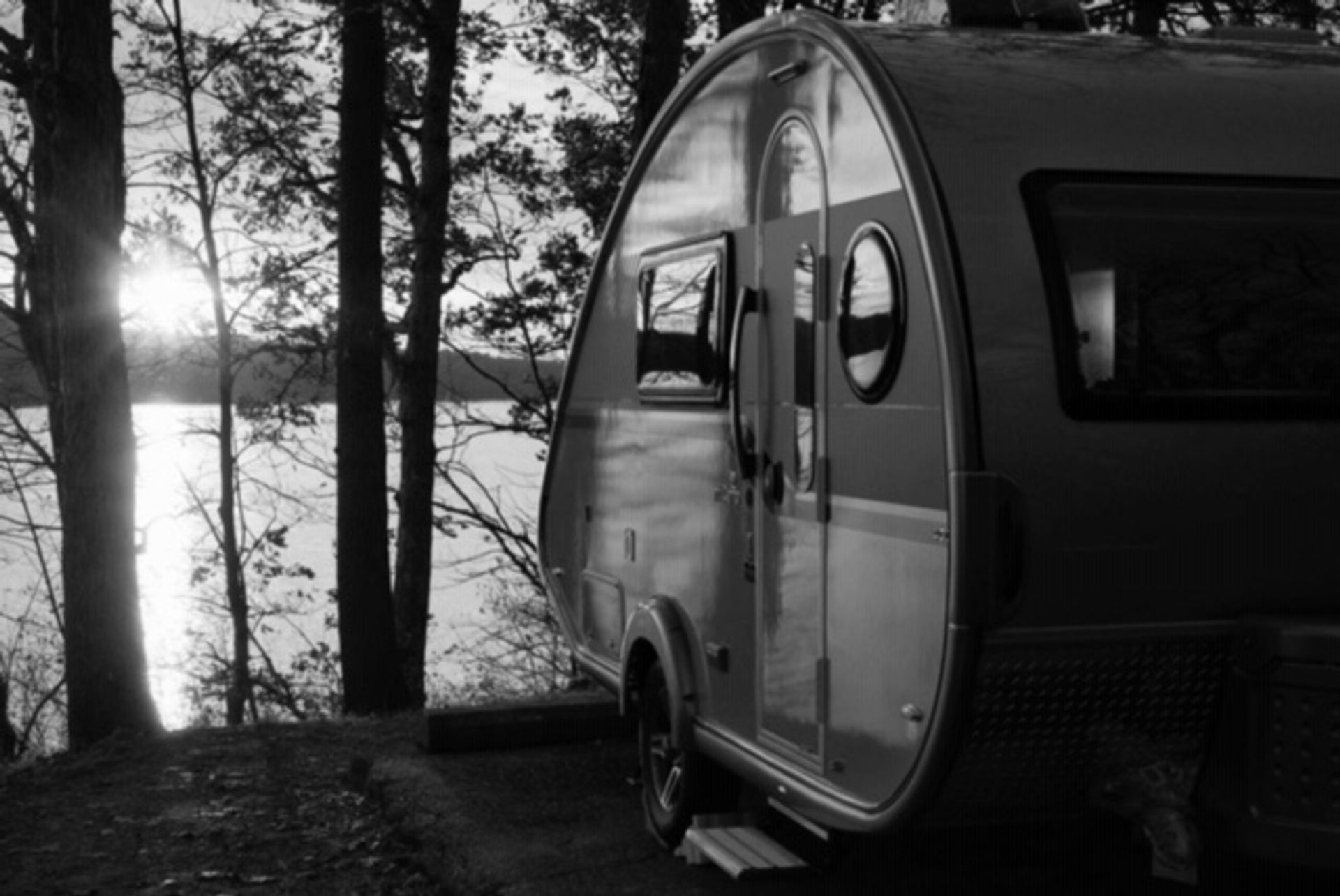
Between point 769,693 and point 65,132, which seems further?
point 65,132

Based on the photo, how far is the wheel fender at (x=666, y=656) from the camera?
6.36 metres

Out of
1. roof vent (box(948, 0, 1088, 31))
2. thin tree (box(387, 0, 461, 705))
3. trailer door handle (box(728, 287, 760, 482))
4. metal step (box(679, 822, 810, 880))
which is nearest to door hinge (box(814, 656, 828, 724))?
metal step (box(679, 822, 810, 880))

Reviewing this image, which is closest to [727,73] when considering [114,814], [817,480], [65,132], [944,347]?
[817,480]

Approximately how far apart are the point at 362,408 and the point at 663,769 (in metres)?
7.78

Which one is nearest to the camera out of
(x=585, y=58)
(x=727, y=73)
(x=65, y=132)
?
(x=727, y=73)

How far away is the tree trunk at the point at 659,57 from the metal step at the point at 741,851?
7.42 metres

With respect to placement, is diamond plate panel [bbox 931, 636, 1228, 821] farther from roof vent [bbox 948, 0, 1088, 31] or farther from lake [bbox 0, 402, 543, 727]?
lake [bbox 0, 402, 543, 727]

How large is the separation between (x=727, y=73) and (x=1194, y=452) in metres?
2.47

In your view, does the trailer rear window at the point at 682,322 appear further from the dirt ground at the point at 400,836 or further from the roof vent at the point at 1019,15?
the dirt ground at the point at 400,836

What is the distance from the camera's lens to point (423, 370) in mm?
17969

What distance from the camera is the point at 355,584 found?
1413 cm

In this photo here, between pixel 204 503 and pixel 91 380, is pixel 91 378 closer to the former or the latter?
pixel 91 380

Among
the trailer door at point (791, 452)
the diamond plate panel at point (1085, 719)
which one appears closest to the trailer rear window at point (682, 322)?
the trailer door at point (791, 452)

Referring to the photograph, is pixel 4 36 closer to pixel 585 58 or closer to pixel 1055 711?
pixel 585 58
